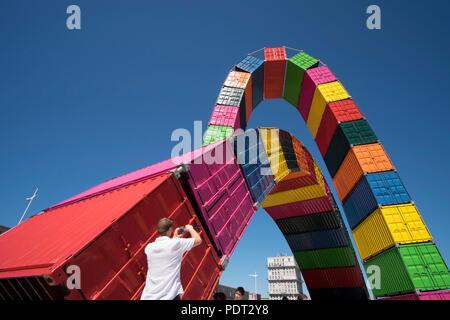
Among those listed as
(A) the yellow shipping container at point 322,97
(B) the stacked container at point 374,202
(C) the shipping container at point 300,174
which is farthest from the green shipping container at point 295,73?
(C) the shipping container at point 300,174

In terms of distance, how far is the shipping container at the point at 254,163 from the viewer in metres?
14.8

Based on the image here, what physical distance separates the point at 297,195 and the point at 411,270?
12650 mm

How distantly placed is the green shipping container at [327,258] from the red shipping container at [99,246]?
69.3ft

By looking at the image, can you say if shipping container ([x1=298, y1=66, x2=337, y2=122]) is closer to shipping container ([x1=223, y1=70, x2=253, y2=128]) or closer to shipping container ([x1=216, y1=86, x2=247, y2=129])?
shipping container ([x1=223, y1=70, x2=253, y2=128])

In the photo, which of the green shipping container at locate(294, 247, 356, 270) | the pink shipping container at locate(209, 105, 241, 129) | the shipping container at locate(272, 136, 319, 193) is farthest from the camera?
the green shipping container at locate(294, 247, 356, 270)

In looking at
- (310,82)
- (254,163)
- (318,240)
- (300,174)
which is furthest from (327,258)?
(310,82)

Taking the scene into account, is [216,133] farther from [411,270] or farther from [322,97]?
[411,270]

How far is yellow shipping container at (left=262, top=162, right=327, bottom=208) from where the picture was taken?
2514cm

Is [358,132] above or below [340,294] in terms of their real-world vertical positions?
above

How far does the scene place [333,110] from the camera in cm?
2281

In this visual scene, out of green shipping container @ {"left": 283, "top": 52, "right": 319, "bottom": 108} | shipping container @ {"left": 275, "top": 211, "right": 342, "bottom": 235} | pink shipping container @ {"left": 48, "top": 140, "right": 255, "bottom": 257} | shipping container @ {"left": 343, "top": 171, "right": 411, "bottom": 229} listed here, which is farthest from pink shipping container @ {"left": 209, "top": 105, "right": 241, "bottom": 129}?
shipping container @ {"left": 275, "top": 211, "right": 342, "bottom": 235}

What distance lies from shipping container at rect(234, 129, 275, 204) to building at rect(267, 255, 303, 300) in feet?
250

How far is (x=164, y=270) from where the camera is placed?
3.20m

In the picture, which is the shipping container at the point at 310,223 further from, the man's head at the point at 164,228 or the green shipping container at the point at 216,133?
the man's head at the point at 164,228
